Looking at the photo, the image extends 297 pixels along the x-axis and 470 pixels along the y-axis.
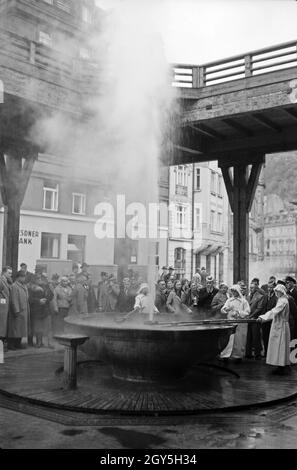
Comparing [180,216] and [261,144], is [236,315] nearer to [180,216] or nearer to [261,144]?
[261,144]

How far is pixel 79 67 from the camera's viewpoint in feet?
31.1

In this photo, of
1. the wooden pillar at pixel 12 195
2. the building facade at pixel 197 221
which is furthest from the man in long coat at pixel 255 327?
the building facade at pixel 197 221

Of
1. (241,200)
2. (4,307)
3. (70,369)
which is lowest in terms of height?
(70,369)

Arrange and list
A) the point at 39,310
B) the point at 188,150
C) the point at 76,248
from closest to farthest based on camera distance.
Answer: the point at 39,310 → the point at 188,150 → the point at 76,248

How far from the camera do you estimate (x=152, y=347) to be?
560 cm

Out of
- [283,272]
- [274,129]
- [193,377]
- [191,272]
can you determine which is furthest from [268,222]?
[193,377]

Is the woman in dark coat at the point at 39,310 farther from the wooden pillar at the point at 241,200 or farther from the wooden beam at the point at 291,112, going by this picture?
the wooden beam at the point at 291,112

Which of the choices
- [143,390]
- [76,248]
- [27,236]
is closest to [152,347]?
[143,390]

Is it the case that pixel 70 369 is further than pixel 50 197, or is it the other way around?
pixel 50 197

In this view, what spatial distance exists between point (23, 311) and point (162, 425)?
16.4 ft

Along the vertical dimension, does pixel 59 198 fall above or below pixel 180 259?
above

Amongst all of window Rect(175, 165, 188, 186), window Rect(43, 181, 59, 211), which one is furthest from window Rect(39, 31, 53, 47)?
window Rect(175, 165, 188, 186)

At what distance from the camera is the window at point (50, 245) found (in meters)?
22.0

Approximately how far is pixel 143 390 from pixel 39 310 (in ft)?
13.9
